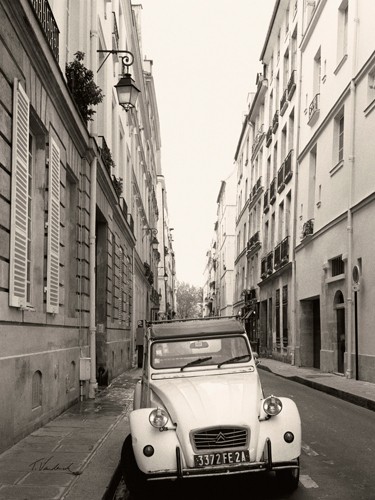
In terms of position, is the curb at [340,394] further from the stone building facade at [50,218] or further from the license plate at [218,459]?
the license plate at [218,459]

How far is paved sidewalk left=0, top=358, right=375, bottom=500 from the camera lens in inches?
225

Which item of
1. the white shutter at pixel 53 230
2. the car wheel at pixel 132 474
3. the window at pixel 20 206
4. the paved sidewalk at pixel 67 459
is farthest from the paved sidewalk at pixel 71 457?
the white shutter at pixel 53 230

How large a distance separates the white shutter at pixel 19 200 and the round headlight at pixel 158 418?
2.48 metres

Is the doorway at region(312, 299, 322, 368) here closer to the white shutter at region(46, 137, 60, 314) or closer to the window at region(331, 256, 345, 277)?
the window at region(331, 256, 345, 277)

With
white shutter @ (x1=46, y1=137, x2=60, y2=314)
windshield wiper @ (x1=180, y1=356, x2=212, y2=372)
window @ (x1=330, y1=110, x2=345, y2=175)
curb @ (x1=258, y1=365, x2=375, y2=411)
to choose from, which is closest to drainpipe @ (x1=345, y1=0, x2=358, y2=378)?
curb @ (x1=258, y1=365, x2=375, y2=411)

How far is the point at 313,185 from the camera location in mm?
25062

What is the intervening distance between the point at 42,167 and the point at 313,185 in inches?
652

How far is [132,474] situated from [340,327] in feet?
52.1

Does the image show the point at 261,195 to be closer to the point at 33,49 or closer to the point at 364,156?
the point at 364,156

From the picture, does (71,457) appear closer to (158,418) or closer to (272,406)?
(158,418)

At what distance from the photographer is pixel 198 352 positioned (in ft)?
24.2

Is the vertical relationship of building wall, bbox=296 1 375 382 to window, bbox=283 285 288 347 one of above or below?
above

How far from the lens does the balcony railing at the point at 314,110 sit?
2367 centimetres

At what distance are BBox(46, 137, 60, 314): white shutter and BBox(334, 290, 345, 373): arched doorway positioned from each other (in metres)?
12.0
